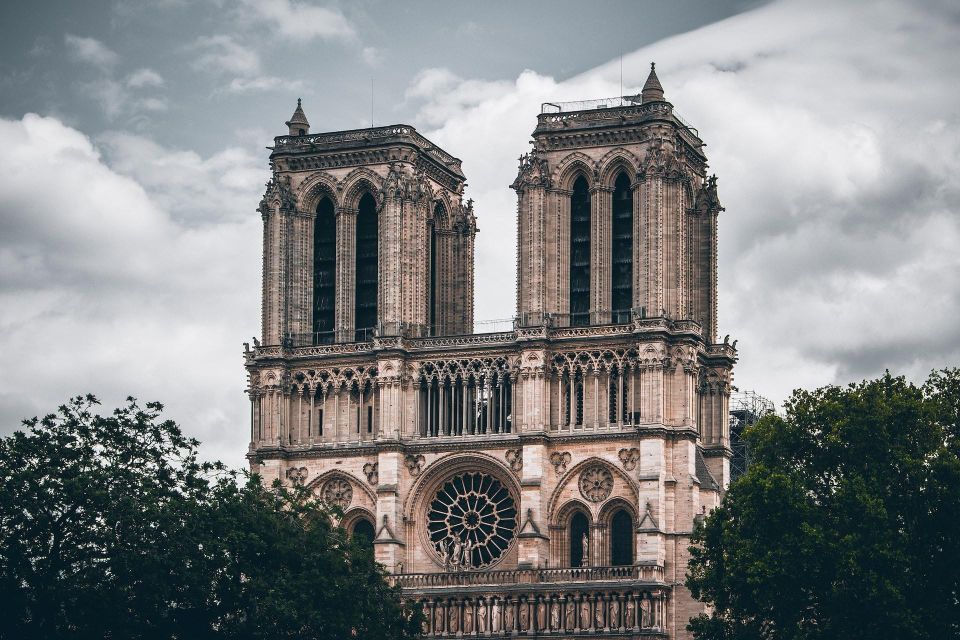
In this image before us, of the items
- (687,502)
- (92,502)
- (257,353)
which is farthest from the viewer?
(257,353)

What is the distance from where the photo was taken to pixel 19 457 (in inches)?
3713

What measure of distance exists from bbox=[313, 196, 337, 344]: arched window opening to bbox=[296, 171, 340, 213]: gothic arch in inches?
24.2

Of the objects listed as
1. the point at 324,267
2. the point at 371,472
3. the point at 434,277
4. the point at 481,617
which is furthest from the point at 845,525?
the point at 324,267

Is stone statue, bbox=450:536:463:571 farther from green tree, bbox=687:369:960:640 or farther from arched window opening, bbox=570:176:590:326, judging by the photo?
green tree, bbox=687:369:960:640

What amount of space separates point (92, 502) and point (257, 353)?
32491mm

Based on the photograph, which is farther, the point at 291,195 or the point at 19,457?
the point at 291,195

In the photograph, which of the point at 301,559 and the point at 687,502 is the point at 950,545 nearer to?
the point at 687,502

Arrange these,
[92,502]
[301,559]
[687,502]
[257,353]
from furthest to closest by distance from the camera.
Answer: [257,353] < [687,502] < [301,559] < [92,502]

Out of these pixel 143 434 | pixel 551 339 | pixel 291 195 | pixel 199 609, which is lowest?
pixel 199 609

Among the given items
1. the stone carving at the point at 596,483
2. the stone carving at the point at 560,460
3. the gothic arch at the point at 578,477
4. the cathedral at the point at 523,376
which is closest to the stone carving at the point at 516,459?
the cathedral at the point at 523,376

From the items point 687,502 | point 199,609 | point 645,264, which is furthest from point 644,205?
point 199,609

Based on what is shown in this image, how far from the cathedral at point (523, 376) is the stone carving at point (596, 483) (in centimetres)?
11

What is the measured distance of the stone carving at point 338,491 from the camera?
12350 centimetres

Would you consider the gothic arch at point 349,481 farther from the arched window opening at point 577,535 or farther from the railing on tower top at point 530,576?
the arched window opening at point 577,535
